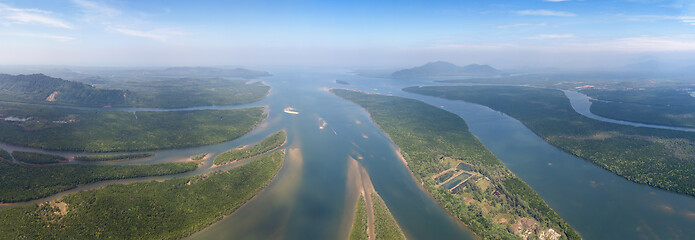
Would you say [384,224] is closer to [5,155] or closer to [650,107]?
[5,155]

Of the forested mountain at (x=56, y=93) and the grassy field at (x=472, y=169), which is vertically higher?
the forested mountain at (x=56, y=93)

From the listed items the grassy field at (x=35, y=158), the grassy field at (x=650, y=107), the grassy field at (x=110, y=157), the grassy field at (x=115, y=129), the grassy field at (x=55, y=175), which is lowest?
the grassy field at (x=55, y=175)

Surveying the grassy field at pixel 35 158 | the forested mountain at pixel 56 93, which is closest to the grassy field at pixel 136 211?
the grassy field at pixel 35 158

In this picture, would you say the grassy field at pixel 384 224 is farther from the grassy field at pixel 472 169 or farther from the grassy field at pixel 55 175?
the grassy field at pixel 55 175

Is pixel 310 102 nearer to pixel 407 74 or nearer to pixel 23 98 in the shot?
pixel 23 98

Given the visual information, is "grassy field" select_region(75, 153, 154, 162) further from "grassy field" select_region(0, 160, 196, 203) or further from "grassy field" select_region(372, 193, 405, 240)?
"grassy field" select_region(372, 193, 405, 240)

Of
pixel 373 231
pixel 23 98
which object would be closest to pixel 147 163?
pixel 373 231

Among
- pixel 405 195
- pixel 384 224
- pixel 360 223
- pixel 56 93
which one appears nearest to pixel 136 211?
pixel 360 223
